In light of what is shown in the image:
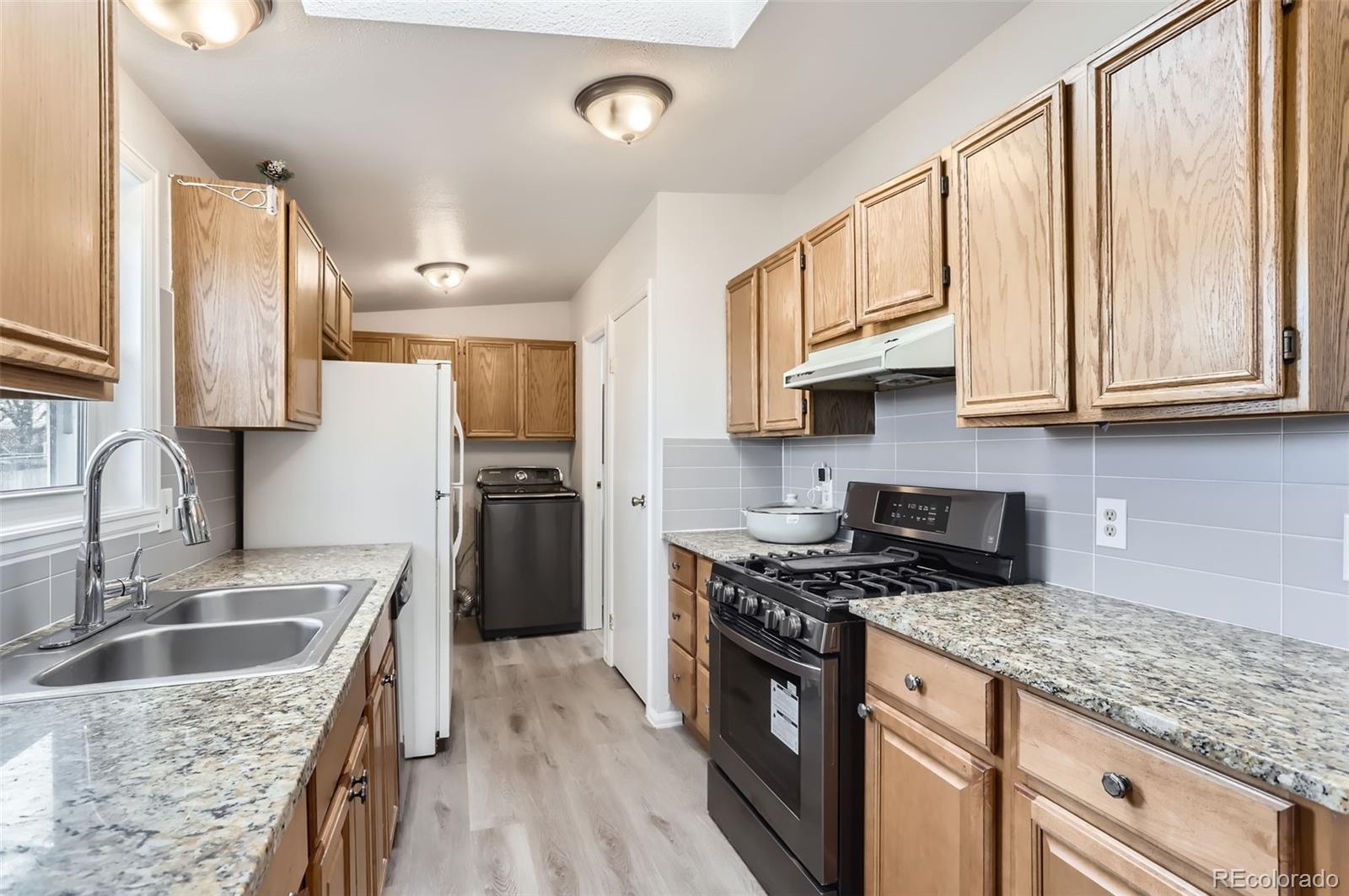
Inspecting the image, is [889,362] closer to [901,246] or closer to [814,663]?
[901,246]

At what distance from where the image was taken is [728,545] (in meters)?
2.78

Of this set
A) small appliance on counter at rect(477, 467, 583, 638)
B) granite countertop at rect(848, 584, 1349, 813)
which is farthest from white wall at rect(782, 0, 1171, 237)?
small appliance on counter at rect(477, 467, 583, 638)

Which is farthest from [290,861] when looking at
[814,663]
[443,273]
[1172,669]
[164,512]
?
[443,273]

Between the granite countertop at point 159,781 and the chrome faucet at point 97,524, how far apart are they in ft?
1.17

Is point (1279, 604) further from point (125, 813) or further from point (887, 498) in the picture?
point (125, 813)

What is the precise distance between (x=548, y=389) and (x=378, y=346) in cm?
121

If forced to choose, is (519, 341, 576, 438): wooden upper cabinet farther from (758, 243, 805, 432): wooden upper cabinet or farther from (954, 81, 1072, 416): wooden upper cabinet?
(954, 81, 1072, 416): wooden upper cabinet

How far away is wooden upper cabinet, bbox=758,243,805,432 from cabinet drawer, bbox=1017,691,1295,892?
1.57 meters

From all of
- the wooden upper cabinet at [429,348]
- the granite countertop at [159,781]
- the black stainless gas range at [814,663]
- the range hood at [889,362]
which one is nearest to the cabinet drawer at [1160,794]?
the black stainless gas range at [814,663]

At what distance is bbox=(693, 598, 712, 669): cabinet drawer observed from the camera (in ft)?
8.96

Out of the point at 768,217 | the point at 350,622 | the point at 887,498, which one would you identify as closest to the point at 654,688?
the point at 887,498

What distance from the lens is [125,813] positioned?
A: 2.43 ft

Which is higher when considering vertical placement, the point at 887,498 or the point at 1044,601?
the point at 887,498

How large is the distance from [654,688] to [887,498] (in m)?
1.50
